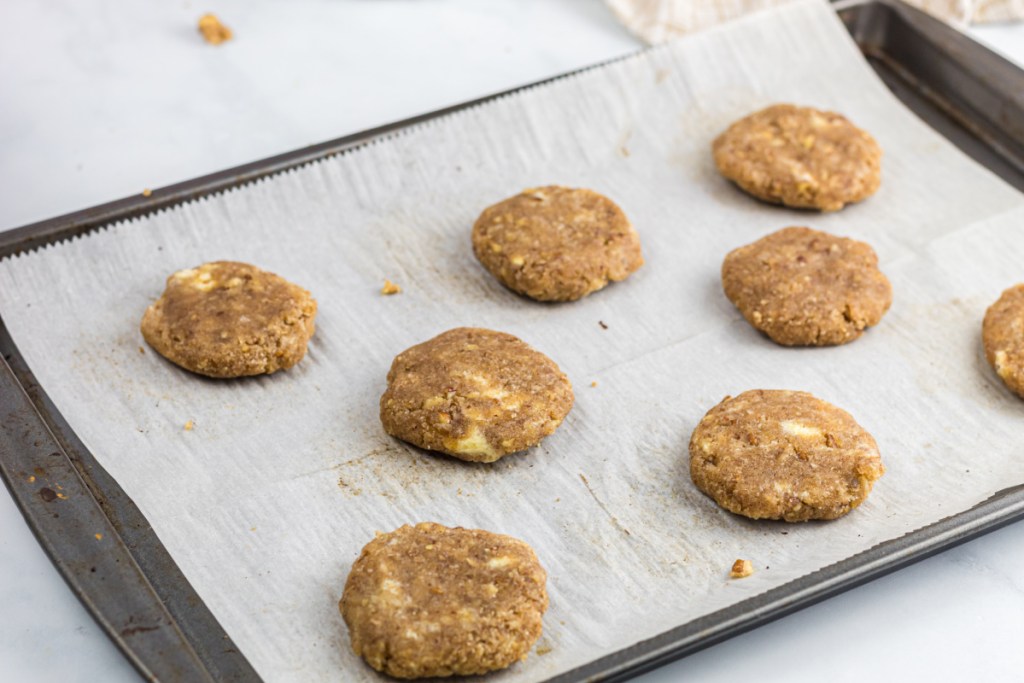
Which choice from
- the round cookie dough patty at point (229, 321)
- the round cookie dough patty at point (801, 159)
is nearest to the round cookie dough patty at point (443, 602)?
the round cookie dough patty at point (229, 321)

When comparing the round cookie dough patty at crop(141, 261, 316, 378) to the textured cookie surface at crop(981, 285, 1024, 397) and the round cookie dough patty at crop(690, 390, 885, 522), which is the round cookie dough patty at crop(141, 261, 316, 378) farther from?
the textured cookie surface at crop(981, 285, 1024, 397)

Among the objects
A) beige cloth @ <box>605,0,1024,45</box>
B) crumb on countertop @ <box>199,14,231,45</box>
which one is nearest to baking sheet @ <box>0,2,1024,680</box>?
beige cloth @ <box>605,0,1024,45</box>

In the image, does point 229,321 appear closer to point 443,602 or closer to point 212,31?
point 443,602

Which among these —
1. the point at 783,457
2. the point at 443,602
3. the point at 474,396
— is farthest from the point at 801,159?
the point at 443,602

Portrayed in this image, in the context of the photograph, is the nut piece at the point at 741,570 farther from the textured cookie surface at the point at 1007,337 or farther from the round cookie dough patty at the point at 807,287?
the textured cookie surface at the point at 1007,337

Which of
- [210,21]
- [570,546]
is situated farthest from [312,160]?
[570,546]

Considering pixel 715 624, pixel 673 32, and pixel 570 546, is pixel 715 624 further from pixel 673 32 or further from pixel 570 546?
pixel 673 32
